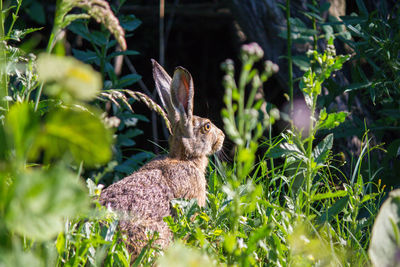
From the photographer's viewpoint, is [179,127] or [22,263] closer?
[22,263]

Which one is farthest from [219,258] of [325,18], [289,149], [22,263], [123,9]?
[123,9]

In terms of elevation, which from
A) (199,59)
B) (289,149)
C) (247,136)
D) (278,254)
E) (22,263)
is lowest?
(199,59)

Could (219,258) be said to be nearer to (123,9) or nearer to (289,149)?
(289,149)

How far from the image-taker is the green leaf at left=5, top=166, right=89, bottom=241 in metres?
1.08

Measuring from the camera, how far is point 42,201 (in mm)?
1093

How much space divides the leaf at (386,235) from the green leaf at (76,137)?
95 cm

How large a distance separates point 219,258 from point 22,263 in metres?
1.16

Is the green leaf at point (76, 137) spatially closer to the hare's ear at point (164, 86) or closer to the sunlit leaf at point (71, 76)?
the sunlit leaf at point (71, 76)

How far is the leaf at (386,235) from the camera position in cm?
160

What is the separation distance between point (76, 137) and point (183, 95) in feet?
9.29

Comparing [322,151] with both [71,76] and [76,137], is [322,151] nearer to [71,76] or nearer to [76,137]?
[76,137]

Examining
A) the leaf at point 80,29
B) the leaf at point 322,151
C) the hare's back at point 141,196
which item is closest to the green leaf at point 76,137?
the leaf at point 322,151

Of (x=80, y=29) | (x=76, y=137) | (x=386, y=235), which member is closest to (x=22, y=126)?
(x=76, y=137)

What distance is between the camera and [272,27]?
455 centimetres
